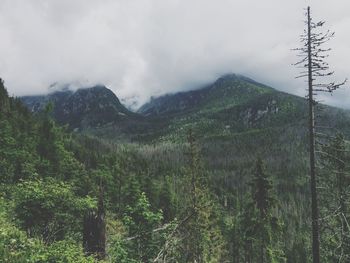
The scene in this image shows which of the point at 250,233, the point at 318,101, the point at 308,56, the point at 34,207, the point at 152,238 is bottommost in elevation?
the point at 250,233

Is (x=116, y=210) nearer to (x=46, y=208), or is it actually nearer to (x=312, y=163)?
(x=312, y=163)

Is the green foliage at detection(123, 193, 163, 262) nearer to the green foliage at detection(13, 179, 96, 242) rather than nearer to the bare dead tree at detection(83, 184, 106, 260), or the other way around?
the green foliage at detection(13, 179, 96, 242)

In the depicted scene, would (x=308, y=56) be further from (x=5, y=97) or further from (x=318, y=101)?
(x=5, y=97)

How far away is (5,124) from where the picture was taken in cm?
4094

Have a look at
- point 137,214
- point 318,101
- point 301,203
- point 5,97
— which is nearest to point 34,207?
point 137,214

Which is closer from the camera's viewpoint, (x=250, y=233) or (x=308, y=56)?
(x=308, y=56)

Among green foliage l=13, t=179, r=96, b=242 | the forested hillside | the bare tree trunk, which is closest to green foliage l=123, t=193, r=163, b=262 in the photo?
the forested hillside

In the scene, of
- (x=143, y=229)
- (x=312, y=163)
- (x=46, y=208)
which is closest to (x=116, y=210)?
(x=143, y=229)

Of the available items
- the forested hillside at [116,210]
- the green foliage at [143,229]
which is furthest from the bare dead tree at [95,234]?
the green foliage at [143,229]

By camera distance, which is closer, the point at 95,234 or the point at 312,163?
the point at 95,234

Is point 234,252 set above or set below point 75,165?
below

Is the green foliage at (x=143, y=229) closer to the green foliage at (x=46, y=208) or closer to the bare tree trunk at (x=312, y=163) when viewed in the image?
the green foliage at (x=46, y=208)

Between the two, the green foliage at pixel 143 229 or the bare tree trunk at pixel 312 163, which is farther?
the bare tree trunk at pixel 312 163

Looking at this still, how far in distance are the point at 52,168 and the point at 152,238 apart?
103ft
